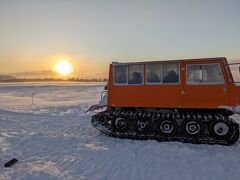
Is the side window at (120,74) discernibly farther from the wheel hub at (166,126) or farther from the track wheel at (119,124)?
the wheel hub at (166,126)

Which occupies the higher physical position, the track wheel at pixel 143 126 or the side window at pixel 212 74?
the side window at pixel 212 74

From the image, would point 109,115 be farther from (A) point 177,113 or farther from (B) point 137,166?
(B) point 137,166

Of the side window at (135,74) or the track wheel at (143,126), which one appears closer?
the track wheel at (143,126)

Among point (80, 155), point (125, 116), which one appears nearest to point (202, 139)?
point (125, 116)

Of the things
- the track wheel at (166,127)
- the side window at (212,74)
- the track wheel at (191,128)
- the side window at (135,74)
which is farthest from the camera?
the side window at (135,74)

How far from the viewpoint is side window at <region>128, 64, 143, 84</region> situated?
1236cm

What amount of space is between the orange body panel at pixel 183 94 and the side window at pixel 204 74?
151 millimetres

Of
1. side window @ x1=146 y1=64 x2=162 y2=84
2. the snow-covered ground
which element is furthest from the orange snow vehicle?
the snow-covered ground

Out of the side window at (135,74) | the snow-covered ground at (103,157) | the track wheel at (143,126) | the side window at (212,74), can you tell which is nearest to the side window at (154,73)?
the side window at (135,74)

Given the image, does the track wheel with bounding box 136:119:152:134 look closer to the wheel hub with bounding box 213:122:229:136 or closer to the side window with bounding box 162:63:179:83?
the side window with bounding box 162:63:179:83

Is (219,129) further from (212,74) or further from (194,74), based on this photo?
(194,74)

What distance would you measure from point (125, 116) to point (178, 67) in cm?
291

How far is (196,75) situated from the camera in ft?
37.7

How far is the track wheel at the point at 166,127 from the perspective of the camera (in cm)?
1162
